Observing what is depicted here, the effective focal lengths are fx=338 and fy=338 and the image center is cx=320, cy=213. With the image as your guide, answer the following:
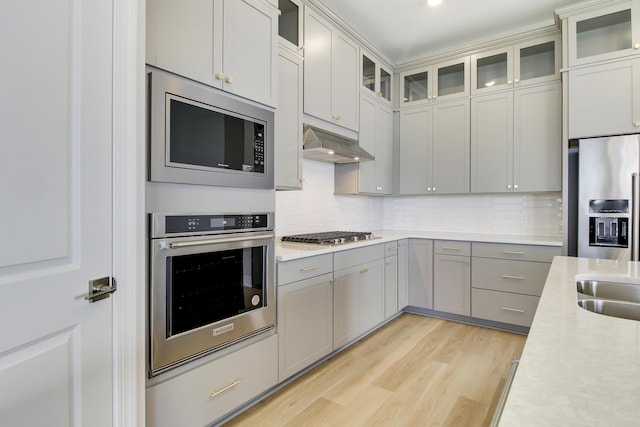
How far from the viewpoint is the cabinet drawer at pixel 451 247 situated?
341cm

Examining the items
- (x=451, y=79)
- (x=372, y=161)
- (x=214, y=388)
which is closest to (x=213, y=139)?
(x=214, y=388)

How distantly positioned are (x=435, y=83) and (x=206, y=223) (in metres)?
3.26

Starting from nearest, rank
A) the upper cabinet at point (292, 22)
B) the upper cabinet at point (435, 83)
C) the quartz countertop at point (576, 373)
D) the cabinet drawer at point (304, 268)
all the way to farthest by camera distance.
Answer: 1. the quartz countertop at point (576, 373)
2. the cabinet drawer at point (304, 268)
3. the upper cabinet at point (292, 22)
4. the upper cabinet at point (435, 83)

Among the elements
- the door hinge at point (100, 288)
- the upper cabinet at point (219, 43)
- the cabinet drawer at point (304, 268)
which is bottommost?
the cabinet drawer at point (304, 268)

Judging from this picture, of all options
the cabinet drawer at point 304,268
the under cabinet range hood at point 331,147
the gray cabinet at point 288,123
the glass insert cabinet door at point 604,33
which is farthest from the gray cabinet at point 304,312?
the glass insert cabinet door at point 604,33

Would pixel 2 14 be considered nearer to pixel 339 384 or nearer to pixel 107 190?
pixel 107 190

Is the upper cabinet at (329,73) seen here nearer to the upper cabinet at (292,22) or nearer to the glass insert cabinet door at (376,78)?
the upper cabinet at (292,22)

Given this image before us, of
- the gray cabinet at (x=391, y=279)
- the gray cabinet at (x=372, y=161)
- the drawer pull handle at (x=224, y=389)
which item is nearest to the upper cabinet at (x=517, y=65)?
the gray cabinet at (x=372, y=161)

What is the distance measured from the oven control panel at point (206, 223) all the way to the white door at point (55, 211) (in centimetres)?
30

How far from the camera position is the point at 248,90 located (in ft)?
6.19

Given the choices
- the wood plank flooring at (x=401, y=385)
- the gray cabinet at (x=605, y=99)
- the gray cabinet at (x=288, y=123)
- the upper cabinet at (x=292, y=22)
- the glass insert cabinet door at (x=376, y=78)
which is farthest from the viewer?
the glass insert cabinet door at (x=376, y=78)

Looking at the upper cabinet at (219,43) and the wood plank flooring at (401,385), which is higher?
the upper cabinet at (219,43)

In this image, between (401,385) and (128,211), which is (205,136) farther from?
(401,385)

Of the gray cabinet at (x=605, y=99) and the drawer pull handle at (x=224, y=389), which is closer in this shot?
the drawer pull handle at (x=224, y=389)
